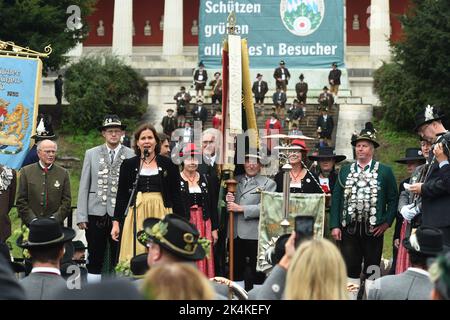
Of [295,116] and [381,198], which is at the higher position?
[295,116]

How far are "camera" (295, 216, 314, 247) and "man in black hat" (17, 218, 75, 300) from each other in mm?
1575

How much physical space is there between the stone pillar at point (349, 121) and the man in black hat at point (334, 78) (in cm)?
84

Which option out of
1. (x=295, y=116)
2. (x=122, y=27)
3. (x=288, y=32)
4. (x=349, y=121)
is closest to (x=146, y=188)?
(x=288, y=32)

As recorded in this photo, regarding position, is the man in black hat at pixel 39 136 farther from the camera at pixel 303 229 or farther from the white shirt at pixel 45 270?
the camera at pixel 303 229

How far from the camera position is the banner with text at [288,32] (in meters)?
33.0

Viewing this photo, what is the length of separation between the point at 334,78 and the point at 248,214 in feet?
82.1

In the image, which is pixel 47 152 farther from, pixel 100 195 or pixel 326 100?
pixel 326 100

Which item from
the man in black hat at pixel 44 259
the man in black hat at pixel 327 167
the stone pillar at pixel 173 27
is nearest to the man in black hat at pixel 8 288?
the man in black hat at pixel 44 259

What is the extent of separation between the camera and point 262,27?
110 feet

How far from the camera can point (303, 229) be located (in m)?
6.68

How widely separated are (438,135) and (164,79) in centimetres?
4006

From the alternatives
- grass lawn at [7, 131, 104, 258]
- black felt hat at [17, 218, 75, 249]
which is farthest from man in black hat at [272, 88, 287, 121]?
black felt hat at [17, 218, 75, 249]
